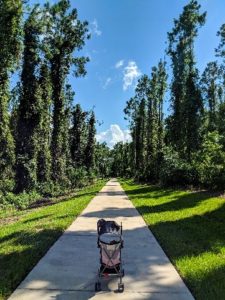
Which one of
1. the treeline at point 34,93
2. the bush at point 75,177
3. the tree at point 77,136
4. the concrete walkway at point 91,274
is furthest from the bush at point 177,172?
the tree at point 77,136

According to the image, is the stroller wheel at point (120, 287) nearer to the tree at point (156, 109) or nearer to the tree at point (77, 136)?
the tree at point (156, 109)

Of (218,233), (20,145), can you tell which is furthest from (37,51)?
(218,233)

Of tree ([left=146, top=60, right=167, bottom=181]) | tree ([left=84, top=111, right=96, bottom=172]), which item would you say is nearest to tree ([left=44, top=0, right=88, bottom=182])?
tree ([left=146, top=60, right=167, bottom=181])

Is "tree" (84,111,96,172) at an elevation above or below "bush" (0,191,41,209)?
above

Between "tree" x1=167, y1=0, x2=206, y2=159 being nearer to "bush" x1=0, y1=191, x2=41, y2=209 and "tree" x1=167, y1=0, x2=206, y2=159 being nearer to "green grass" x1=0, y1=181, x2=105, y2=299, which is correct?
"bush" x1=0, y1=191, x2=41, y2=209

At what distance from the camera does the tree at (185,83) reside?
34.9 metres

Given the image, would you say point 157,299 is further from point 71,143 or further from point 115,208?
point 71,143

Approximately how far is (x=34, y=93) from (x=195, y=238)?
69.2ft

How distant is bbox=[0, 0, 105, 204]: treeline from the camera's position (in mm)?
22203

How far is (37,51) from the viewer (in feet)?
97.9

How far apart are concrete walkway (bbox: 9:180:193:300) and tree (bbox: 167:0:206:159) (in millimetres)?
24765

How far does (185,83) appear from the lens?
121 ft

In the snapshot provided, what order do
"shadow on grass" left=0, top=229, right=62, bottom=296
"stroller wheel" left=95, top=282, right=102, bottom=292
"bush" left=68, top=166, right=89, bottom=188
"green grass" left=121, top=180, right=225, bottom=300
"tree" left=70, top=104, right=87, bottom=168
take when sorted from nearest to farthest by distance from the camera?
1. "stroller wheel" left=95, top=282, right=102, bottom=292
2. "shadow on grass" left=0, top=229, right=62, bottom=296
3. "green grass" left=121, top=180, right=225, bottom=300
4. "bush" left=68, top=166, right=89, bottom=188
5. "tree" left=70, top=104, right=87, bottom=168

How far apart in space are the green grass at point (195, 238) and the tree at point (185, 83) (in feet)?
49.8
